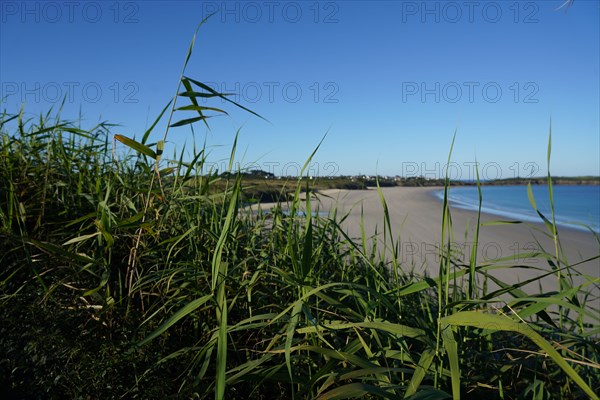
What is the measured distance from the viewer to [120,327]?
1.64 m

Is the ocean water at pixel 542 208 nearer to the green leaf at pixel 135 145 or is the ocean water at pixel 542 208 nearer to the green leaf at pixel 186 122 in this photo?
the green leaf at pixel 186 122

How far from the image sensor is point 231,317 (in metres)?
1.76

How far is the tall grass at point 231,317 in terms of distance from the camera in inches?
50.0

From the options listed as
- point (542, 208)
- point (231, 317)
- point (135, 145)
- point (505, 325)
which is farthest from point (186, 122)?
point (542, 208)

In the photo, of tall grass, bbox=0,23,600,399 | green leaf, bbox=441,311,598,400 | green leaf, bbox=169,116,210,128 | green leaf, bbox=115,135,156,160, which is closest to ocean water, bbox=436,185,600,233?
tall grass, bbox=0,23,600,399

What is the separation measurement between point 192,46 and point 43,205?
1070 millimetres

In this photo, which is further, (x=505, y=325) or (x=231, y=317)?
(x=231, y=317)

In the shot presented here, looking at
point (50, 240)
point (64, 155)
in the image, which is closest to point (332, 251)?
point (50, 240)

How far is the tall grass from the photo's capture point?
1.27 m

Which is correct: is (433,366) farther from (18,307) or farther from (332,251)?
(18,307)

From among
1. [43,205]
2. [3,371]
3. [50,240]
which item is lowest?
[3,371]

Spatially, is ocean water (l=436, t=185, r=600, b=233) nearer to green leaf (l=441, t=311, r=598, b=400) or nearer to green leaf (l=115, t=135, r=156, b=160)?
green leaf (l=441, t=311, r=598, b=400)

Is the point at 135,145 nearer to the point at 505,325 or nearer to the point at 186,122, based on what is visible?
the point at 186,122

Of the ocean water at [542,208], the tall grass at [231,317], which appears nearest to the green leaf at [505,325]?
the tall grass at [231,317]
